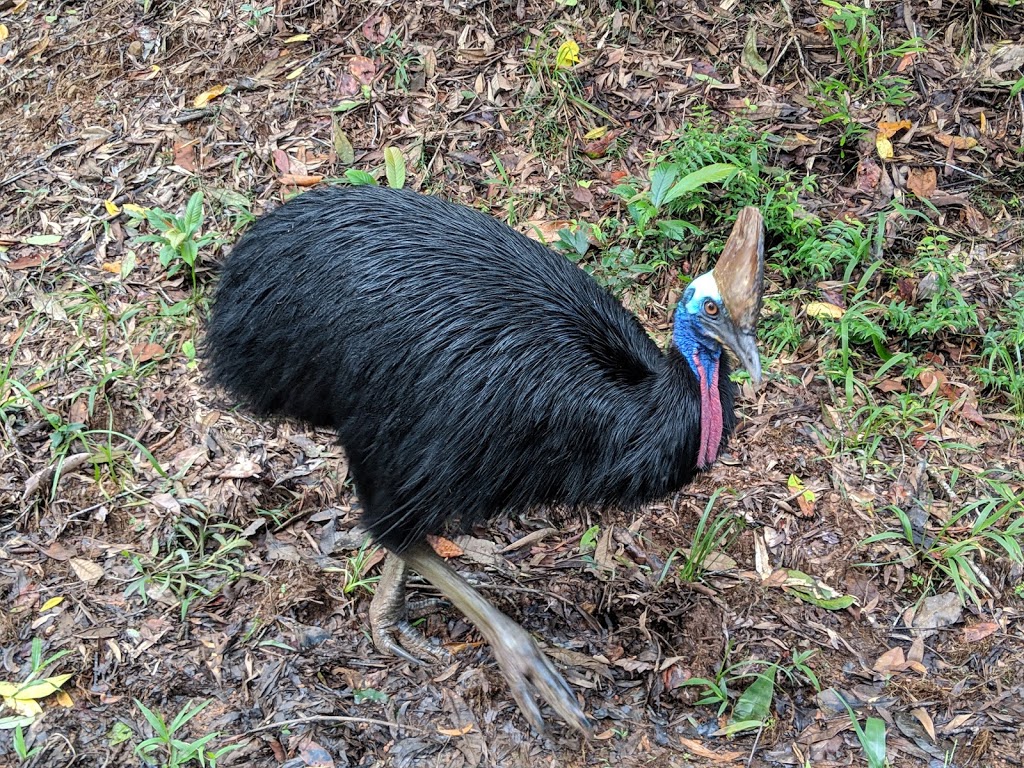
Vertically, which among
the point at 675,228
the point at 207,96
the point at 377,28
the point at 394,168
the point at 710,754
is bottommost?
the point at 710,754

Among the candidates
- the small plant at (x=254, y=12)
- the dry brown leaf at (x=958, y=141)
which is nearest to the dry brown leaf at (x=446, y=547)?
the dry brown leaf at (x=958, y=141)

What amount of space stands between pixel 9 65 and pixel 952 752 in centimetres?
507

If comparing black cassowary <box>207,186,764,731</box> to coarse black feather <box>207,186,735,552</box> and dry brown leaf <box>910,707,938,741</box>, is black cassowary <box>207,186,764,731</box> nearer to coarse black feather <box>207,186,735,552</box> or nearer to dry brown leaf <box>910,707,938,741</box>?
coarse black feather <box>207,186,735,552</box>

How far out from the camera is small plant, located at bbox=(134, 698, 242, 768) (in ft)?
9.23

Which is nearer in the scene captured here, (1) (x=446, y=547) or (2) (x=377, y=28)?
(1) (x=446, y=547)

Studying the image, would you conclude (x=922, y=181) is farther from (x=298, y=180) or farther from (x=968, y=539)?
(x=298, y=180)

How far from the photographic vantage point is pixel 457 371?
2.67 m

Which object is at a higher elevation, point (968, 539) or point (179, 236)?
point (179, 236)

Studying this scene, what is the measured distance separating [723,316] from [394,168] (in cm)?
211

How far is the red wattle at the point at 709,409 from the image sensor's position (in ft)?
8.63

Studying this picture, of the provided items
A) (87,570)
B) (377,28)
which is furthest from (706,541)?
(377,28)

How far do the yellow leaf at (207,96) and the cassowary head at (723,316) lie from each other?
314cm

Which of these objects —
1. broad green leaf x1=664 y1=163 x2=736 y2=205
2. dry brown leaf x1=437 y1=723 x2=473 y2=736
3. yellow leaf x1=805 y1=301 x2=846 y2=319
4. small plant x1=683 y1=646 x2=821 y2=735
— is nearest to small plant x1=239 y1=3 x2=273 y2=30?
broad green leaf x1=664 y1=163 x2=736 y2=205

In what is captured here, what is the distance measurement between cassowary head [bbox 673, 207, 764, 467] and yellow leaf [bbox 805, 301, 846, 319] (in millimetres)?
1475
